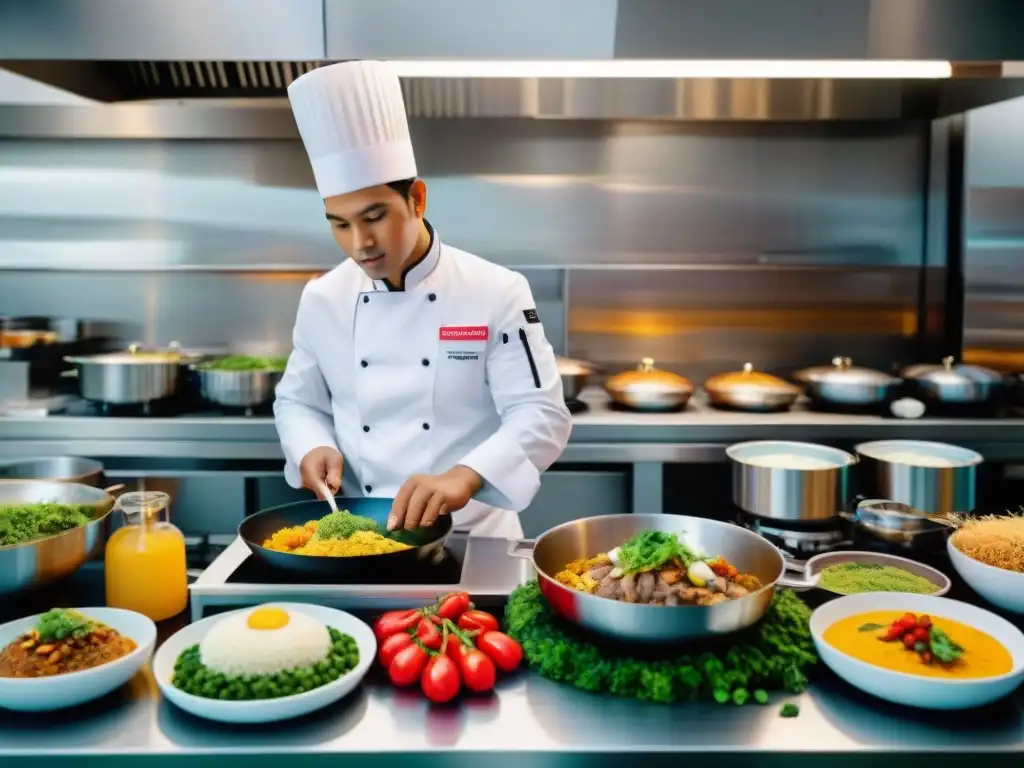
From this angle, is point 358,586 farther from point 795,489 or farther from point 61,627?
point 795,489

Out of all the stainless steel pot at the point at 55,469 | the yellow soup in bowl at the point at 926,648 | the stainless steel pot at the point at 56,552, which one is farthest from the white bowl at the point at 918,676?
the stainless steel pot at the point at 55,469

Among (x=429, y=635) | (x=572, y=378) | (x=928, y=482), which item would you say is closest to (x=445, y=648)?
(x=429, y=635)

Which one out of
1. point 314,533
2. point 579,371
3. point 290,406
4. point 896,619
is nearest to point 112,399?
point 290,406

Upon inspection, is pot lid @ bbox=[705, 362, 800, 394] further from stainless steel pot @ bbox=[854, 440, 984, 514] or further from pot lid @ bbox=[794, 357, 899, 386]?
stainless steel pot @ bbox=[854, 440, 984, 514]

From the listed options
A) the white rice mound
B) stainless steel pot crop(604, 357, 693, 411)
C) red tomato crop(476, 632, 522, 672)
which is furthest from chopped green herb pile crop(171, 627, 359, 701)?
stainless steel pot crop(604, 357, 693, 411)

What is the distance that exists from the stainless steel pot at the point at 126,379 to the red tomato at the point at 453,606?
2.50 m

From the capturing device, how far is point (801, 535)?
2518 millimetres

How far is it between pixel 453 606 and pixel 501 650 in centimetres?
12

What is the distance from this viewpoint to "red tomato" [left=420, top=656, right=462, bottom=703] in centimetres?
137

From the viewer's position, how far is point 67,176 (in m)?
4.37

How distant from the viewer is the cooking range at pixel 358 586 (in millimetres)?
1642

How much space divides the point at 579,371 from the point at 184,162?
231 centimetres

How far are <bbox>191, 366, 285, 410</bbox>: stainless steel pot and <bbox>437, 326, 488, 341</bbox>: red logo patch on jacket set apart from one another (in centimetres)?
137

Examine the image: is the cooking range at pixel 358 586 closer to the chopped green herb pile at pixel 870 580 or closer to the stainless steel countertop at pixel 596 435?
the chopped green herb pile at pixel 870 580
